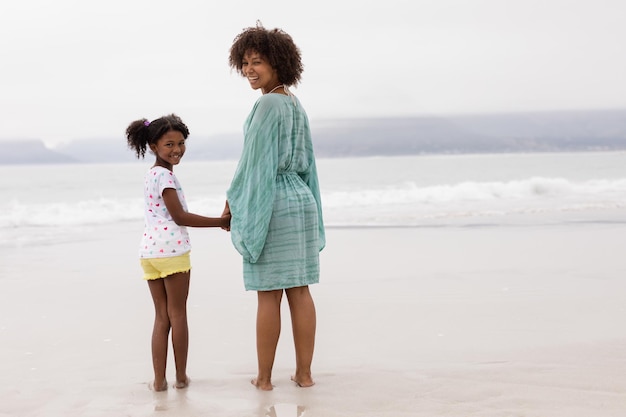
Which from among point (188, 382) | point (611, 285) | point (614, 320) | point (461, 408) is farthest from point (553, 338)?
point (188, 382)

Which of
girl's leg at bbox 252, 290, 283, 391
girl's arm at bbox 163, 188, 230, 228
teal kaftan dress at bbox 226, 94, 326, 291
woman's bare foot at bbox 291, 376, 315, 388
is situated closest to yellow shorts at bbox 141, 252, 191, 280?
girl's arm at bbox 163, 188, 230, 228

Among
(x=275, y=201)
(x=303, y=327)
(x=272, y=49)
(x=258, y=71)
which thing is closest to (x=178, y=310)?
(x=303, y=327)

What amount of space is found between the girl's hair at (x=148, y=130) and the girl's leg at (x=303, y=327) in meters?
1.04

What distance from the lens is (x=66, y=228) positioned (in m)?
12.8

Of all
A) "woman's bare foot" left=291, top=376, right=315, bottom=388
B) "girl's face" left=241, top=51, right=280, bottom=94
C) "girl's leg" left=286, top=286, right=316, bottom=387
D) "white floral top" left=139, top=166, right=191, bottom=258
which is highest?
"girl's face" left=241, top=51, right=280, bottom=94

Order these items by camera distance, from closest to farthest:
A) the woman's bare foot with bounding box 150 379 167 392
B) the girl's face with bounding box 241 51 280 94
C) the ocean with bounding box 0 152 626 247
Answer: the girl's face with bounding box 241 51 280 94
the woman's bare foot with bounding box 150 379 167 392
the ocean with bounding box 0 152 626 247

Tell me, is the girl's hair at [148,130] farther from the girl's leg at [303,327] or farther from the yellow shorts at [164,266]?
the girl's leg at [303,327]

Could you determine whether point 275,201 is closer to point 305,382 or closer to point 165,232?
point 165,232

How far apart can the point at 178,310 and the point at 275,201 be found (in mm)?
771

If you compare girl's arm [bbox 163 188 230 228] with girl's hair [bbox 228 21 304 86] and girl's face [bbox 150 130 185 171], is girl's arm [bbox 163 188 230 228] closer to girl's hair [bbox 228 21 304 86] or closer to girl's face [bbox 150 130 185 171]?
girl's face [bbox 150 130 185 171]

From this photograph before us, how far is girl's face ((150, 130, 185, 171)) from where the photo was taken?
11.7 ft

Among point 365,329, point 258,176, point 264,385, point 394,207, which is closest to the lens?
point 258,176

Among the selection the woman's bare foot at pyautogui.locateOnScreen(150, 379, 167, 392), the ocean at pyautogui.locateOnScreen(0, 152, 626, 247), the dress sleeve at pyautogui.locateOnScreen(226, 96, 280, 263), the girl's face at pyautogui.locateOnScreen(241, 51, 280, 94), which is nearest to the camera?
the dress sleeve at pyautogui.locateOnScreen(226, 96, 280, 263)

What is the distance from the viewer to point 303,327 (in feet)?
12.1
